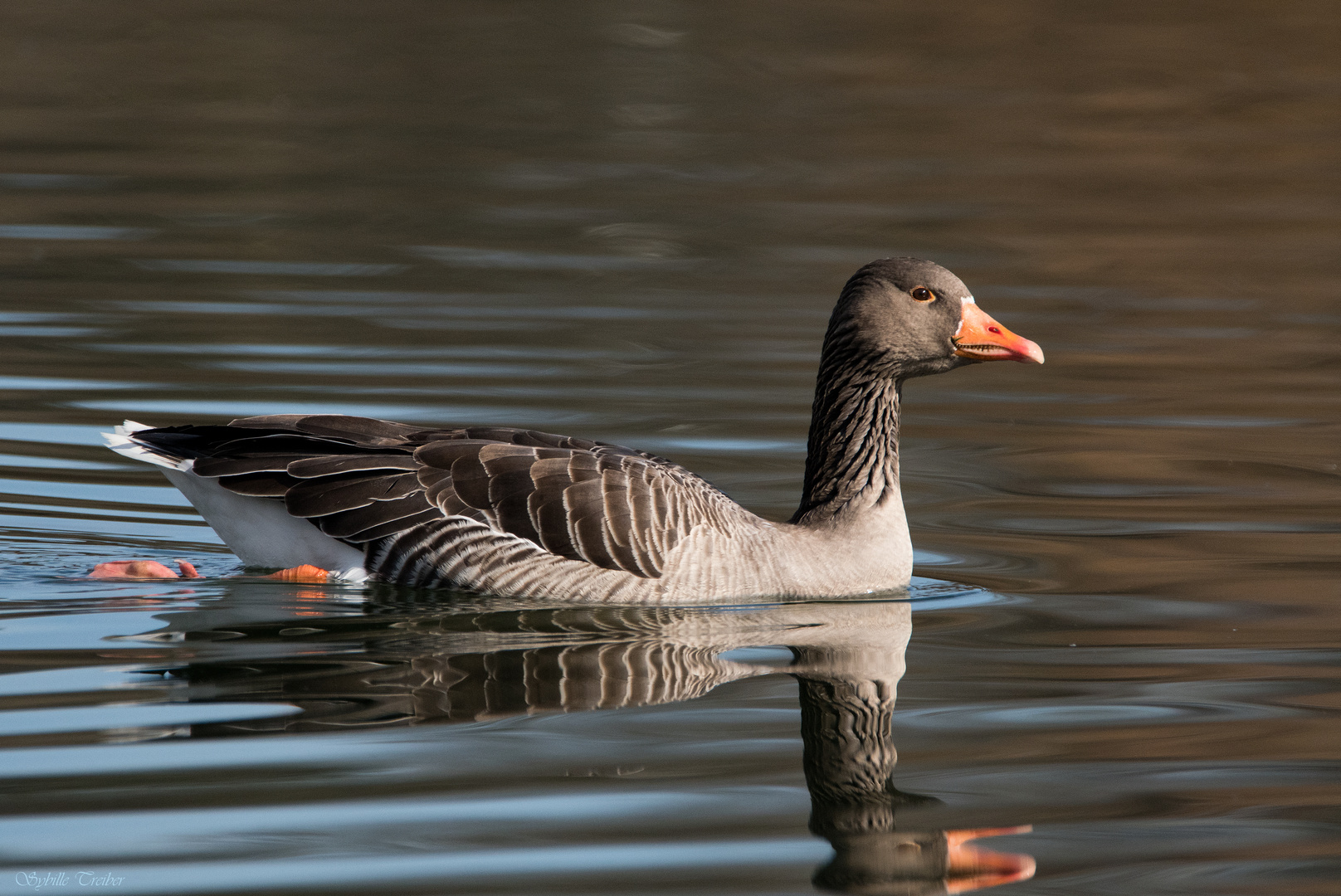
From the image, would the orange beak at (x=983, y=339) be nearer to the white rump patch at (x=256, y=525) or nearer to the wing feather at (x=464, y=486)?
the wing feather at (x=464, y=486)

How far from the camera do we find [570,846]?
631 centimetres

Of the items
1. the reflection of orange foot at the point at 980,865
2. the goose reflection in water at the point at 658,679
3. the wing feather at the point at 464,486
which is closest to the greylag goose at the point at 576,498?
the wing feather at the point at 464,486

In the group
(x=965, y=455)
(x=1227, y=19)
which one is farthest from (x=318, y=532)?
(x=1227, y=19)

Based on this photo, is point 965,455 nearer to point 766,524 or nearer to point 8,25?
point 766,524

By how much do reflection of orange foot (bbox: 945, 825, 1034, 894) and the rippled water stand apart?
0.8 inches

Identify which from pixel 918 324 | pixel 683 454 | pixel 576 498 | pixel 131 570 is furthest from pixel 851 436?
pixel 131 570

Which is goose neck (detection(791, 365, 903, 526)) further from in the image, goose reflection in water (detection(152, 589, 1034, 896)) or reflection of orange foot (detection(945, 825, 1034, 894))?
reflection of orange foot (detection(945, 825, 1034, 894))

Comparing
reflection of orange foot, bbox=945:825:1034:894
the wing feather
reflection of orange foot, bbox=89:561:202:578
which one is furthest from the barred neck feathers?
reflection of orange foot, bbox=945:825:1034:894

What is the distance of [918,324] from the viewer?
10.0m

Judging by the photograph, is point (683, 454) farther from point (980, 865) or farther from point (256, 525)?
point (980, 865)

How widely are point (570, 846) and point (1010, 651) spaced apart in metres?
3.45

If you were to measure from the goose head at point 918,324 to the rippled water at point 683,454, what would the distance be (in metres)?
1.35

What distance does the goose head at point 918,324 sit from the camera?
9984mm

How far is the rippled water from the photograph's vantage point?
664 centimetres
